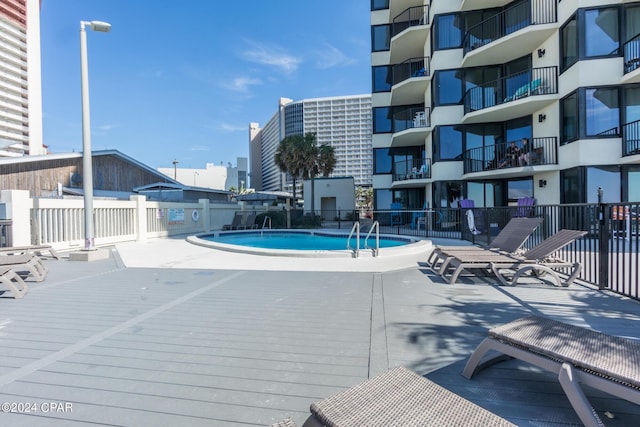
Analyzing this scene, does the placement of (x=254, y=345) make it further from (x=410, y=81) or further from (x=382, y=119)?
(x=382, y=119)

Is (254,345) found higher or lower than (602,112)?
lower

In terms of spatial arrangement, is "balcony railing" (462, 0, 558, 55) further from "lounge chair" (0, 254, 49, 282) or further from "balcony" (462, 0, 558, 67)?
"lounge chair" (0, 254, 49, 282)

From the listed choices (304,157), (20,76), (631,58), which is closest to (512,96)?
(631,58)

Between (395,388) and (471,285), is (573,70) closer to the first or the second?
(471,285)

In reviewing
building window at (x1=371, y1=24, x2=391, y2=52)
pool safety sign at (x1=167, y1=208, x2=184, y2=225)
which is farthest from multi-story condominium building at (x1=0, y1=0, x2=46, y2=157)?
building window at (x1=371, y1=24, x2=391, y2=52)

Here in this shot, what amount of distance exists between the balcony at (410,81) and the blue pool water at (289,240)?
31.9 ft

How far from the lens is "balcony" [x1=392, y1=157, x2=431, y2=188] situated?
1869 cm

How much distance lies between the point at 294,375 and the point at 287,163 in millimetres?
25761

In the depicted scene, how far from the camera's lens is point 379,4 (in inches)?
842

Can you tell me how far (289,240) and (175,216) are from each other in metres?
5.36

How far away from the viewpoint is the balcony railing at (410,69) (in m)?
18.8

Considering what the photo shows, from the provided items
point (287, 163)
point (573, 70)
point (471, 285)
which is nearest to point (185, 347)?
point (471, 285)

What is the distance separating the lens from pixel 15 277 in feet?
15.3

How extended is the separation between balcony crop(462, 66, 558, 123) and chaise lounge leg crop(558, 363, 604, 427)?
48.7 feet
